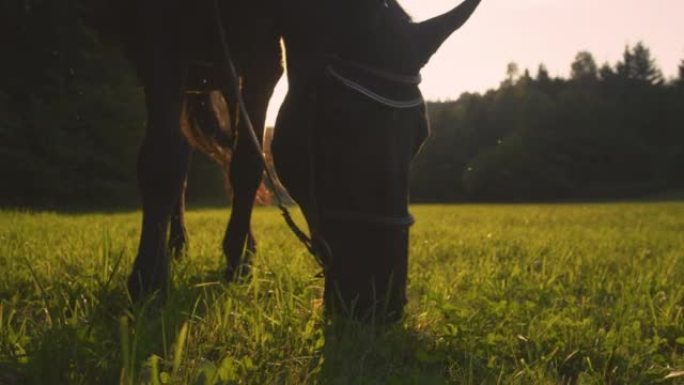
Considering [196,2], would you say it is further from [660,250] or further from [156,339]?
[660,250]

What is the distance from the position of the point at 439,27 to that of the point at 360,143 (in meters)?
0.61

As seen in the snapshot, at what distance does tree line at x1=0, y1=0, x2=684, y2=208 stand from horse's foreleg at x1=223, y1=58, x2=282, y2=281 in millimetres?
1349

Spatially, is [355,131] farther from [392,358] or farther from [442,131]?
[442,131]

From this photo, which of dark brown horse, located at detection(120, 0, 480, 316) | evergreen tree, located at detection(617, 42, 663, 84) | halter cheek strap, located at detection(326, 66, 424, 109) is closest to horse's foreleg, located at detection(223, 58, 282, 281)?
dark brown horse, located at detection(120, 0, 480, 316)

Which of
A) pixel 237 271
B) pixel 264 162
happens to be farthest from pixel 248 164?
pixel 264 162

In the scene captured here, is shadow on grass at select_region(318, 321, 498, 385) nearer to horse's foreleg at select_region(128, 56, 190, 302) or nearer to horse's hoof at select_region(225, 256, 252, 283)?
horse's foreleg at select_region(128, 56, 190, 302)

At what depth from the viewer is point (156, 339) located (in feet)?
7.23

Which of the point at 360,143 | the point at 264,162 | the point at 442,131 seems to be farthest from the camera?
the point at 442,131

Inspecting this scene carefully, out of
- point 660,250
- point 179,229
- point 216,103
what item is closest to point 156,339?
point 179,229

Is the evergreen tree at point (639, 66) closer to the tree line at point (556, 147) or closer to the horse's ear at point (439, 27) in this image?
the tree line at point (556, 147)

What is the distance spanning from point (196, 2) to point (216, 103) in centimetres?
252

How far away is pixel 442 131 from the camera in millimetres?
76000

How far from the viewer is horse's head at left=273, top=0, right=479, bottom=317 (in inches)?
93.7

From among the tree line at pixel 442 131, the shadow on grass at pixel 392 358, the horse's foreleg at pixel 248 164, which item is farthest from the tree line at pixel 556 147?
the shadow on grass at pixel 392 358
